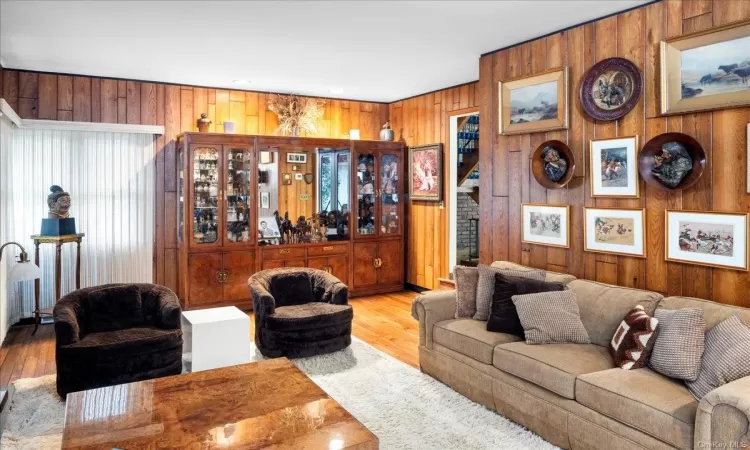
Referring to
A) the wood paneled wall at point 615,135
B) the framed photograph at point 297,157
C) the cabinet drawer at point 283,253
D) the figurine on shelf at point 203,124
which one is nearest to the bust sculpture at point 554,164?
the wood paneled wall at point 615,135

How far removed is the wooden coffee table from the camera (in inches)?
83.7

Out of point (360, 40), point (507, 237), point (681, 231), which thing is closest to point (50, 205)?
point (360, 40)

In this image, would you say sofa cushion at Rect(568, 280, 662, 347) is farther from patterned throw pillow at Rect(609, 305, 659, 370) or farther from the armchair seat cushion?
the armchair seat cushion

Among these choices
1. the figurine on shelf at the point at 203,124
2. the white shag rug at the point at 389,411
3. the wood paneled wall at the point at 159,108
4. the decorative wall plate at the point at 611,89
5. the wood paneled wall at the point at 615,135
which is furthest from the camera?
the figurine on shelf at the point at 203,124

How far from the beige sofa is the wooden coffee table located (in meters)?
1.18

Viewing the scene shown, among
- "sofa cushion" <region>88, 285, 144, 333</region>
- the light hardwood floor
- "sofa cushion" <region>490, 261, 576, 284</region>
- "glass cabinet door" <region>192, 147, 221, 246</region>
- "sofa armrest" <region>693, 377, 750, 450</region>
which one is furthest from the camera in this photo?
"glass cabinet door" <region>192, 147, 221, 246</region>

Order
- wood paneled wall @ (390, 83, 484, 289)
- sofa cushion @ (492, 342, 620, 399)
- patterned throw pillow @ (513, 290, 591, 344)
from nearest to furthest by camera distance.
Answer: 1. sofa cushion @ (492, 342, 620, 399)
2. patterned throw pillow @ (513, 290, 591, 344)
3. wood paneled wall @ (390, 83, 484, 289)

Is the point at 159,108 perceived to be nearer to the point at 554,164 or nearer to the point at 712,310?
the point at 554,164

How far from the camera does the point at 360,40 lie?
431 centimetres

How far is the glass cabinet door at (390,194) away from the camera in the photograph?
6984mm

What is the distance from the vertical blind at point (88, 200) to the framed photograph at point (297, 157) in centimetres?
159

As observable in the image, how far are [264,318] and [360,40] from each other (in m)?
2.43

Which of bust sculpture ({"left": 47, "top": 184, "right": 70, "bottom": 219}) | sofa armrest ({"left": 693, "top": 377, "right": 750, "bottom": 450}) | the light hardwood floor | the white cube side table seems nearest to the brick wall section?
the light hardwood floor

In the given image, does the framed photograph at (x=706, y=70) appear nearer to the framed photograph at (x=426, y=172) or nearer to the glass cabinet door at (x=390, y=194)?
the framed photograph at (x=426, y=172)
